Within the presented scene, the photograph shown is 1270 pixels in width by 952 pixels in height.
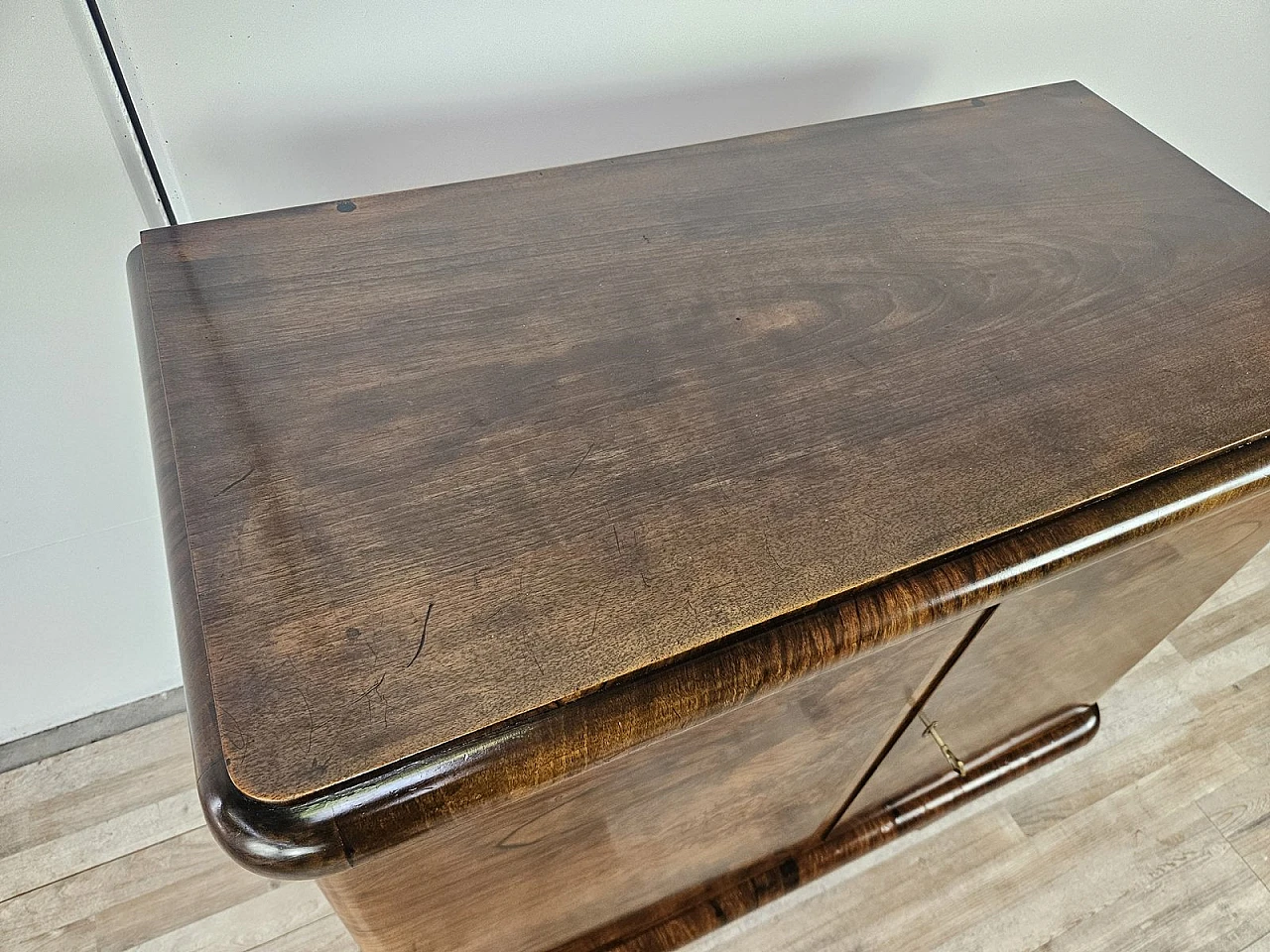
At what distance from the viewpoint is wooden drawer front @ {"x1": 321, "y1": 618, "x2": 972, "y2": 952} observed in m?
0.39

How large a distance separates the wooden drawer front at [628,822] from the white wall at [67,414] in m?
0.43

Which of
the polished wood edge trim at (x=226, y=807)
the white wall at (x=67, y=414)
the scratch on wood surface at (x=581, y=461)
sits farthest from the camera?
the white wall at (x=67, y=414)

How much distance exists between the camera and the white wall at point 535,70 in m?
0.54

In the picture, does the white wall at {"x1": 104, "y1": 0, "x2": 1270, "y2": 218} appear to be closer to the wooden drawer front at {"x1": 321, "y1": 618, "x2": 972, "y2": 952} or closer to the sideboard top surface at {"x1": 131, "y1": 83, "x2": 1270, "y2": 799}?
the sideboard top surface at {"x1": 131, "y1": 83, "x2": 1270, "y2": 799}

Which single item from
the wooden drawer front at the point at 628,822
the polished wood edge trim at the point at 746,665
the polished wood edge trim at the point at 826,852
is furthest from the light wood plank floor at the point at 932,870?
the polished wood edge trim at the point at 746,665

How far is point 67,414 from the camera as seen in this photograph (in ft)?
2.15

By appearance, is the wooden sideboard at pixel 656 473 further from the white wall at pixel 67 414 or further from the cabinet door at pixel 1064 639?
the white wall at pixel 67 414

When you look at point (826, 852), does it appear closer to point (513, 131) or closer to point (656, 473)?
point (656, 473)

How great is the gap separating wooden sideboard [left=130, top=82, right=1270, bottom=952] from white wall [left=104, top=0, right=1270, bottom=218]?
0.35ft

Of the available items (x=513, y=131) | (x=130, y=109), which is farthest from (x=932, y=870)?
(x=130, y=109)

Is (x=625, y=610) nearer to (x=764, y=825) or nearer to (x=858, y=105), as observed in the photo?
(x=764, y=825)

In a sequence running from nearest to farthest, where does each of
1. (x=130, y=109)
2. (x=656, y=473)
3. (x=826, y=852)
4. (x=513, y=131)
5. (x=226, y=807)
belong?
(x=226, y=807) < (x=656, y=473) < (x=130, y=109) < (x=513, y=131) < (x=826, y=852)

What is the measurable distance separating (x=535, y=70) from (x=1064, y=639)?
1.73ft

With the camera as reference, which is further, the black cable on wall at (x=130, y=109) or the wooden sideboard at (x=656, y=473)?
the black cable on wall at (x=130, y=109)
